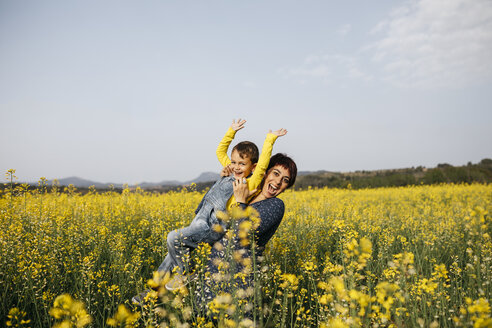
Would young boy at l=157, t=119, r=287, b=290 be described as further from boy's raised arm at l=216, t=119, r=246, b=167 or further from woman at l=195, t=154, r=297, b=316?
boy's raised arm at l=216, t=119, r=246, b=167

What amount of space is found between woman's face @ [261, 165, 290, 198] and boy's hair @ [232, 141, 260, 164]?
23cm

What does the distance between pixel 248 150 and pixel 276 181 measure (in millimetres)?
421

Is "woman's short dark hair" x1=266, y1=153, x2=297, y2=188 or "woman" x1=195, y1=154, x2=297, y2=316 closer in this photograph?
"woman" x1=195, y1=154, x2=297, y2=316

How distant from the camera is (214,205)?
95.8 inches

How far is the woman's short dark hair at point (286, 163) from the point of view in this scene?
277cm

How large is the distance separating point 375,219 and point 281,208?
12.6 feet

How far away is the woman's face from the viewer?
2719 mm

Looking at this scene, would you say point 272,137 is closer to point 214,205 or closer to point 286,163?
point 286,163

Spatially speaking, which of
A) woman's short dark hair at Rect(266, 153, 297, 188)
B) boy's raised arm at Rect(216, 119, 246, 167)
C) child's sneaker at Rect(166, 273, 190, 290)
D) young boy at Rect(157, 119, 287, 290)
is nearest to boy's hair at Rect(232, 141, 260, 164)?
young boy at Rect(157, 119, 287, 290)

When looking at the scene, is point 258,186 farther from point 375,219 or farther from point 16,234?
point 375,219

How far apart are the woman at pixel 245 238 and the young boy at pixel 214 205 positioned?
0.12 meters

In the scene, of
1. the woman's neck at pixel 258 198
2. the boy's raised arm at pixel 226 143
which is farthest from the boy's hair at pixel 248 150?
the boy's raised arm at pixel 226 143

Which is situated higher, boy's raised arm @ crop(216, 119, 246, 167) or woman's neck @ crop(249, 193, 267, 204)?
boy's raised arm @ crop(216, 119, 246, 167)

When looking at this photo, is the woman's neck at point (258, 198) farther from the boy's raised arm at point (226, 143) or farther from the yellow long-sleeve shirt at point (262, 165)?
the boy's raised arm at point (226, 143)
